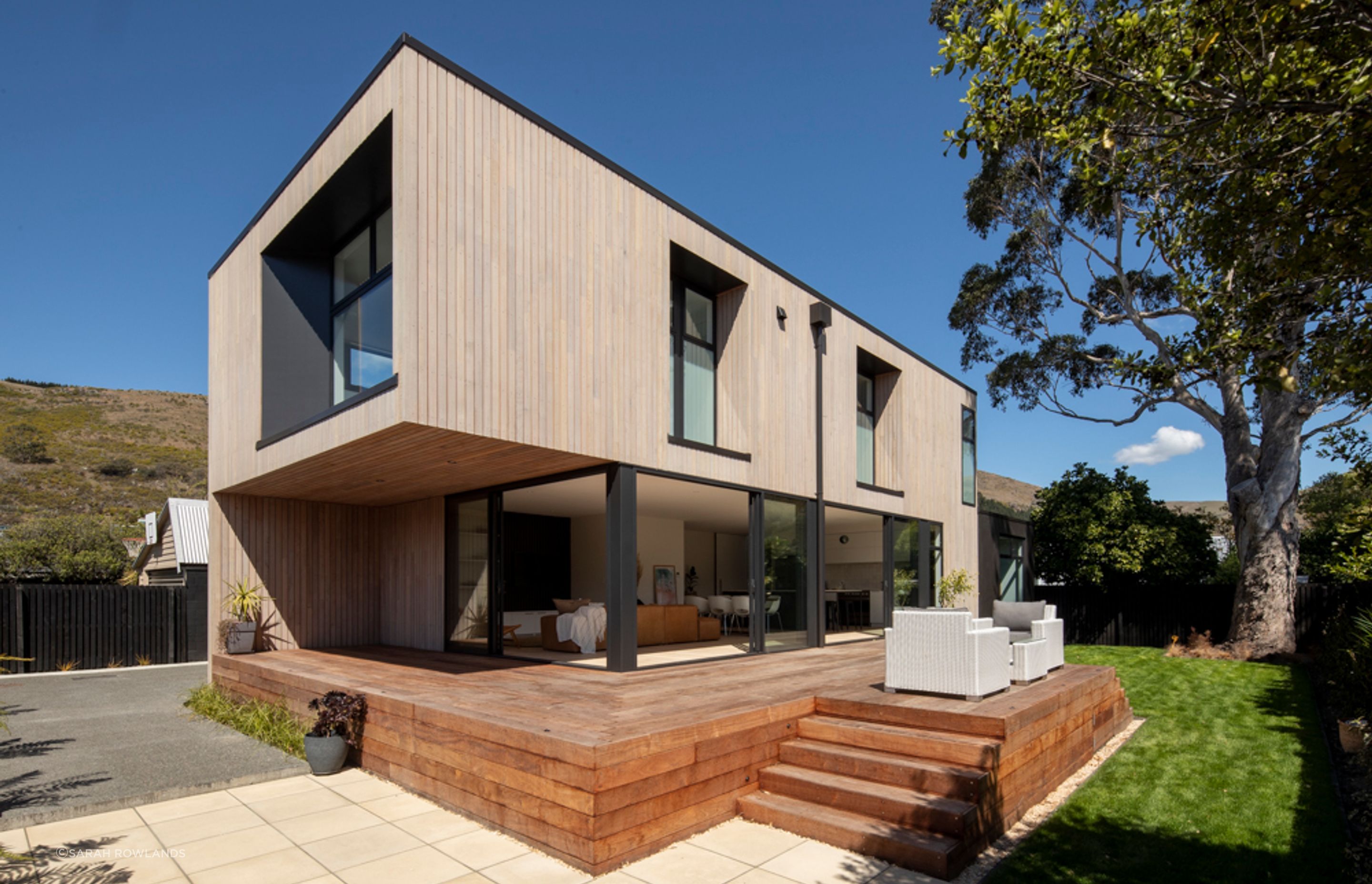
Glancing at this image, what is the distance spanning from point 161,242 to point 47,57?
631cm

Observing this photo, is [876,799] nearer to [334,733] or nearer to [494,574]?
[334,733]

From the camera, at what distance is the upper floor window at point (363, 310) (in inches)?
284

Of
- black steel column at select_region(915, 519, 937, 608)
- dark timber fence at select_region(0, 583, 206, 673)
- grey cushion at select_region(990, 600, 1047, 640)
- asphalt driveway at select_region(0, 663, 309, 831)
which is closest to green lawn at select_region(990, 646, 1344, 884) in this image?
grey cushion at select_region(990, 600, 1047, 640)

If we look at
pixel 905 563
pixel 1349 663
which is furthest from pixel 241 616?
pixel 1349 663

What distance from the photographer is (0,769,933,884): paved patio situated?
4.15m

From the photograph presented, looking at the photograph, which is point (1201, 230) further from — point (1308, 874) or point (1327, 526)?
point (1327, 526)

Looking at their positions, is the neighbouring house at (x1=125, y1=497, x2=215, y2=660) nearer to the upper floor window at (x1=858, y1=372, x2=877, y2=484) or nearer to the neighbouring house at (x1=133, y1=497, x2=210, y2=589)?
the neighbouring house at (x1=133, y1=497, x2=210, y2=589)

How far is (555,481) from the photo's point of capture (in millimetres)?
8203

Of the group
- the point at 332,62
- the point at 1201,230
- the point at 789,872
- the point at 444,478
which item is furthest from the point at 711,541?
the point at 1201,230

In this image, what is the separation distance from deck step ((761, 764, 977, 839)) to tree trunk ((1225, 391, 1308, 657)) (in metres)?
11.3

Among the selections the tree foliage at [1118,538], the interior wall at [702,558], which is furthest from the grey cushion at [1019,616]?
the tree foliage at [1118,538]

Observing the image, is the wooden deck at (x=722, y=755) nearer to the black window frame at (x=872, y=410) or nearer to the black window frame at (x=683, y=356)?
the black window frame at (x=683, y=356)

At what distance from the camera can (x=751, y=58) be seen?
466 inches

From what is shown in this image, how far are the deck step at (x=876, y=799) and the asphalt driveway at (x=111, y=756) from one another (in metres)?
3.88
